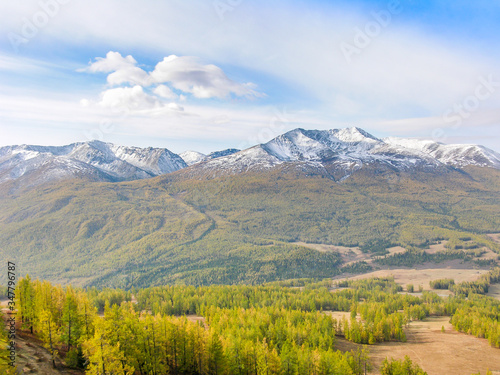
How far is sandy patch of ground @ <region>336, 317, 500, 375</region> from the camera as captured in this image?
10544cm

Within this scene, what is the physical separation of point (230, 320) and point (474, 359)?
8883 cm

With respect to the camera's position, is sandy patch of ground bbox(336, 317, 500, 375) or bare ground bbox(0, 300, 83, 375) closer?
bare ground bbox(0, 300, 83, 375)

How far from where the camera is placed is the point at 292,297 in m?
180

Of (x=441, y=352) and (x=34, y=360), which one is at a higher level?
(x=34, y=360)

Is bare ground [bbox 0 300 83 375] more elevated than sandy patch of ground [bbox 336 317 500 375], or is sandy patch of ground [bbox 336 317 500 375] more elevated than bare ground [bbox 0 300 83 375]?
bare ground [bbox 0 300 83 375]

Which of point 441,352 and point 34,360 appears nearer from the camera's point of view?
point 34,360

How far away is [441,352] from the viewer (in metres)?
118

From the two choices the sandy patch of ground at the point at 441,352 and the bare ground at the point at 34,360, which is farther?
the sandy patch of ground at the point at 441,352

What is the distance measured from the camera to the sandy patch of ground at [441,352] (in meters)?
105

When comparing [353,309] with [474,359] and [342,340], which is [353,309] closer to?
[342,340]

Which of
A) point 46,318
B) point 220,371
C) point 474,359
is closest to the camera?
point 46,318

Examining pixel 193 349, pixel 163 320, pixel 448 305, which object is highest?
pixel 163 320

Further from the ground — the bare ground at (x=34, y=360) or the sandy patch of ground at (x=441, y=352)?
the bare ground at (x=34, y=360)

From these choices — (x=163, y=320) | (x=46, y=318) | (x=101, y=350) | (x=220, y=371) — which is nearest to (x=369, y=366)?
(x=220, y=371)
